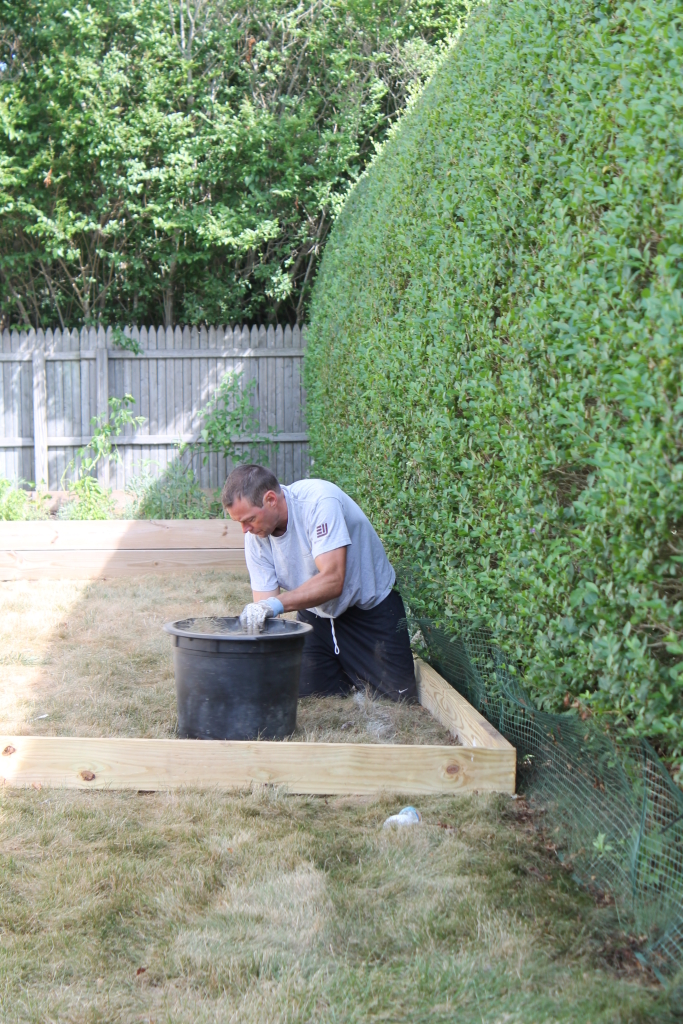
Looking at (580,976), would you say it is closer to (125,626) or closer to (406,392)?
(406,392)

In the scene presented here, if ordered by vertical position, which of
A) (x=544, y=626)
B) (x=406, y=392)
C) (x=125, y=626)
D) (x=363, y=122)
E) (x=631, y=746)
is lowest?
(x=125, y=626)

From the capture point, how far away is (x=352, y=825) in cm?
321

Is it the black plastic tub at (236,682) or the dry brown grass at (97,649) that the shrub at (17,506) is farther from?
the black plastic tub at (236,682)

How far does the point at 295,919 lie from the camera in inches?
100

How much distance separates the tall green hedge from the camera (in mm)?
1963

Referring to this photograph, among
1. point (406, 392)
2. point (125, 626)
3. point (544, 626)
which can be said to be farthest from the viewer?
point (125, 626)

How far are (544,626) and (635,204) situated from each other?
4.17ft

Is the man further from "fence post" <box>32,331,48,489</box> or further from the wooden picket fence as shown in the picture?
"fence post" <box>32,331,48,489</box>

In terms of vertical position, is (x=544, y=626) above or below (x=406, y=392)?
below

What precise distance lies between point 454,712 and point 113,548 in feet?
16.3

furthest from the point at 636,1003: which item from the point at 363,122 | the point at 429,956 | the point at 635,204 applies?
the point at 363,122

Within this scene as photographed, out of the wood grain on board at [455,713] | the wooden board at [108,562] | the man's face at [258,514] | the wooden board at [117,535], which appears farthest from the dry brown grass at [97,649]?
the wood grain on board at [455,713]

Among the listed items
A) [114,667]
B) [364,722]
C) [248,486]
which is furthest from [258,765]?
[114,667]

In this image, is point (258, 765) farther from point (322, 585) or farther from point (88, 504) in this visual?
point (88, 504)
